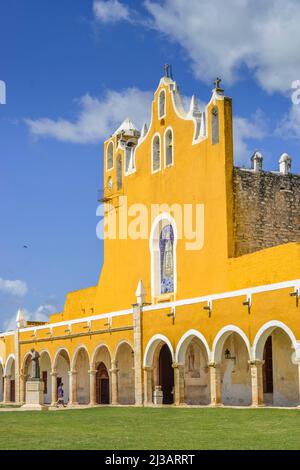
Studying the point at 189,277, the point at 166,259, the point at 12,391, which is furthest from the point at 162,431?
the point at 12,391

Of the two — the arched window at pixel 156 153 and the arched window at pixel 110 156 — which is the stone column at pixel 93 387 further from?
the arched window at pixel 110 156

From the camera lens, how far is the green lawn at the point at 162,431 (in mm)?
13773

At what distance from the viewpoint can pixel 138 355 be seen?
32281mm

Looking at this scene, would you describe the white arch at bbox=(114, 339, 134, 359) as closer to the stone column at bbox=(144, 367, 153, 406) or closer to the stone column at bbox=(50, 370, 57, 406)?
the stone column at bbox=(144, 367, 153, 406)

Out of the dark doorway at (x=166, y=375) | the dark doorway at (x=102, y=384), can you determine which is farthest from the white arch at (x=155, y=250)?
the dark doorway at (x=102, y=384)

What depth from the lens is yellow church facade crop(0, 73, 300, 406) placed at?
89.9 ft

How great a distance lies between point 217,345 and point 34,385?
7497 mm

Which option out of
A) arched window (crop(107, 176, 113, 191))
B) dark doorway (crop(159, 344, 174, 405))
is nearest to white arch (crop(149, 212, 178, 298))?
dark doorway (crop(159, 344, 174, 405))

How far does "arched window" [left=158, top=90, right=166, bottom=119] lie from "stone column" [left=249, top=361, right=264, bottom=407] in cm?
1387

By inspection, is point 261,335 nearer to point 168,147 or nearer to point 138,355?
point 138,355

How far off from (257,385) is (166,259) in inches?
401
